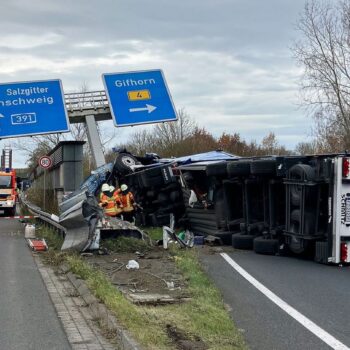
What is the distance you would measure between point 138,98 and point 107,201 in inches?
375

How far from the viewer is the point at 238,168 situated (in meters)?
13.9

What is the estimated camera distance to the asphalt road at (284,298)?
6219 millimetres

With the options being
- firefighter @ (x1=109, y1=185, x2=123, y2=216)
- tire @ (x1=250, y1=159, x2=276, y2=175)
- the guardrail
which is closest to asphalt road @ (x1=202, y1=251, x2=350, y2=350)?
tire @ (x1=250, y1=159, x2=276, y2=175)

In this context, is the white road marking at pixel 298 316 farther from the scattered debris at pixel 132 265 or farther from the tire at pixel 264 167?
the tire at pixel 264 167

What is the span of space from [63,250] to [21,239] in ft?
19.4

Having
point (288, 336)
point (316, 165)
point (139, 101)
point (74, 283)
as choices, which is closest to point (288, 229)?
point (316, 165)

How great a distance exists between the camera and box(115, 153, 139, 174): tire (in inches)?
793

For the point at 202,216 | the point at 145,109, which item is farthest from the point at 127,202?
the point at 145,109

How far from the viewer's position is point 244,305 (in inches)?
306

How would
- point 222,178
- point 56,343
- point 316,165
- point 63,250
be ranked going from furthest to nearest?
point 222,178, point 63,250, point 316,165, point 56,343

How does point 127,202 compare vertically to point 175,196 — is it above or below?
below

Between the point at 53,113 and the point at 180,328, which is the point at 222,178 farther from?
the point at 53,113

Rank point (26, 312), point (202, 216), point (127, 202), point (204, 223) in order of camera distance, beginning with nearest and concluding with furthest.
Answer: point (26, 312) < point (204, 223) < point (202, 216) < point (127, 202)

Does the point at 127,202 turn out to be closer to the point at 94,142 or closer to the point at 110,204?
the point at 110,204
